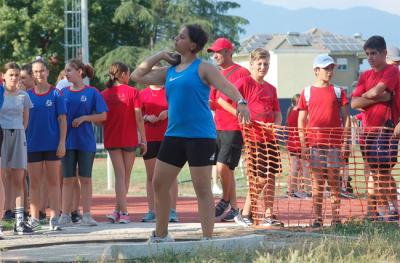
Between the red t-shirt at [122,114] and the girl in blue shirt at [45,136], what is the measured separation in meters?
1.00

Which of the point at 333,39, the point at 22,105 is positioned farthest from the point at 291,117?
the point at 333,39

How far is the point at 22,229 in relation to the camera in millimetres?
11977

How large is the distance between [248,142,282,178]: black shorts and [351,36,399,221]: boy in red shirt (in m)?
1.01

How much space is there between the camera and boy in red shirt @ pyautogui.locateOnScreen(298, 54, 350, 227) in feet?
40.0

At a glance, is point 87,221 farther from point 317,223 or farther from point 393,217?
point 393,217

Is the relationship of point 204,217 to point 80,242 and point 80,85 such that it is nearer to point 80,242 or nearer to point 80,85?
point 80,242

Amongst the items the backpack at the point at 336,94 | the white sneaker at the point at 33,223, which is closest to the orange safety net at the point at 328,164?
the backpack at the point at 336,94

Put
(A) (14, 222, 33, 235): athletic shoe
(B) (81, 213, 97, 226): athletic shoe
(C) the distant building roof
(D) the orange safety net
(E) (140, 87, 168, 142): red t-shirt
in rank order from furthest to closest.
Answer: (C) the distant building roof < (E) (140, 87, 168, 142): red t-shirt < (B) (81, 213, 97, 226): athletic shoe < (D) the orange safety net < (A) (14, 222, 33, 235): athletic shoe

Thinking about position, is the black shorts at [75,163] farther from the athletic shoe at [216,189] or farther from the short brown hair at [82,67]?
the athletic shoe at [216,189]

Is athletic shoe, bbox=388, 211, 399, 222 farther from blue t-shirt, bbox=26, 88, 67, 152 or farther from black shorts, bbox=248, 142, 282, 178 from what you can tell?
blue t-shirt, bbox=26, 88, 67, 152

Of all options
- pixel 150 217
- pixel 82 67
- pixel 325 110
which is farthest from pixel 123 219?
pixel 325 110

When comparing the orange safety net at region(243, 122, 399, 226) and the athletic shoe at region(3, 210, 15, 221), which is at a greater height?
the orange safety net at region(243, 122, 399, 226)

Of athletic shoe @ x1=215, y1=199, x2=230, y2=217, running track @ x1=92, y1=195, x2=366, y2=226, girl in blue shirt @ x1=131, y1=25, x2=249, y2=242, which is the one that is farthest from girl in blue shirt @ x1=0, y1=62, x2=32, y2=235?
girl in blue shirt @ x1=131, y1=25, x2=249, y2=242

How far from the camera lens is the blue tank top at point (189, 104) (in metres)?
9.96
